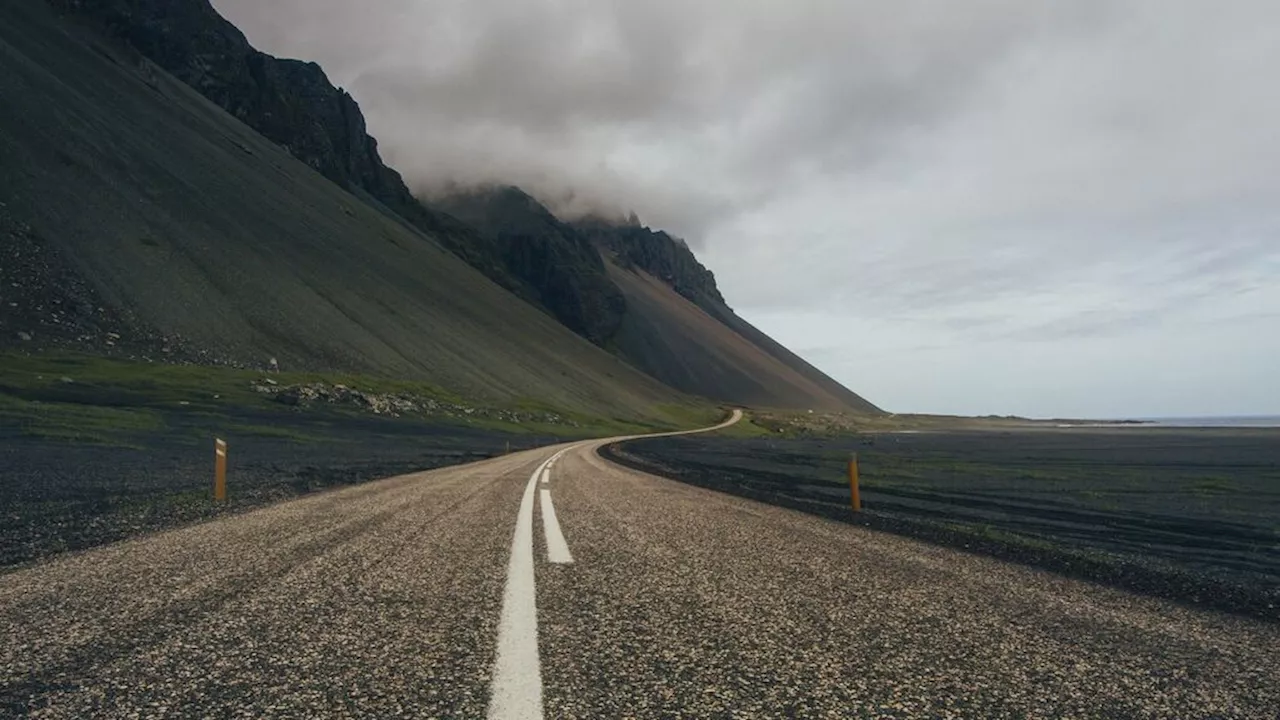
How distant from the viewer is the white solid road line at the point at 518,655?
2.99m

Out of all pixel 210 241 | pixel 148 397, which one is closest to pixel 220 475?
pixel 148 397

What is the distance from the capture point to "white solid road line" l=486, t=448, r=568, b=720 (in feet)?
9.80

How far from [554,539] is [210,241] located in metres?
83.7

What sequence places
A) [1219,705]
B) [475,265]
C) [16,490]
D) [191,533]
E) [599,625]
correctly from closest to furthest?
[1219,705] < [599,625] < [191,533] < [16,490] < [475,265]

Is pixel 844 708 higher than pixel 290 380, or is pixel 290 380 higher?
pixel 290 380

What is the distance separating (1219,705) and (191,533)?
9.69m

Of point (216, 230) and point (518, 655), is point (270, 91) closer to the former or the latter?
point (216, 230)

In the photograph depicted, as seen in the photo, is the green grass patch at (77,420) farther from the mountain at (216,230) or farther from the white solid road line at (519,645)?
the white solid road line at (519,645)

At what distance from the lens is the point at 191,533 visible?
8.19m

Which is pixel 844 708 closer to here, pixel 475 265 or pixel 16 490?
pixel 16 490

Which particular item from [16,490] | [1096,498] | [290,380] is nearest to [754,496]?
[1096,498]

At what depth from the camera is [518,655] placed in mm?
3697

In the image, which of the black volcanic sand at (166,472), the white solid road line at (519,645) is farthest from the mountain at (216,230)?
the white solid road line at (519,645)

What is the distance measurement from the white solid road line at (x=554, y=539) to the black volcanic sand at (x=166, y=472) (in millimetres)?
5052
